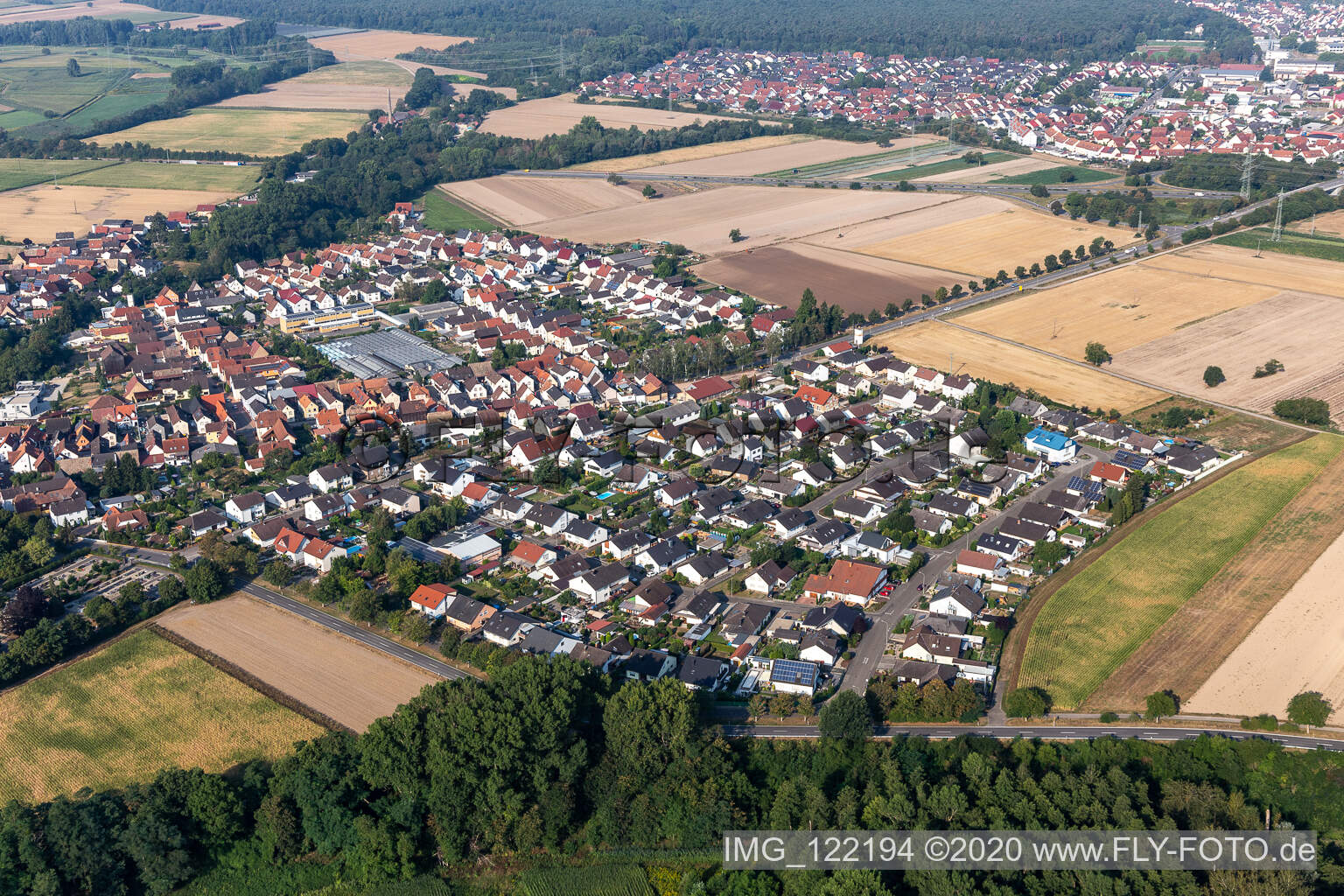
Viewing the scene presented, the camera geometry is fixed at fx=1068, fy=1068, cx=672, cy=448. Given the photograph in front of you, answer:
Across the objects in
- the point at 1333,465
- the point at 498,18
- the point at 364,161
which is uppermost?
the point at 498,18

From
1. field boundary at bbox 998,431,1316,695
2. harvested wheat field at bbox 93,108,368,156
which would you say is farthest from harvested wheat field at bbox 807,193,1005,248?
harvested wheat field at bbox 93,108,368,156

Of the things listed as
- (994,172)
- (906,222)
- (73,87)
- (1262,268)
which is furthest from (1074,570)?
(73,87)

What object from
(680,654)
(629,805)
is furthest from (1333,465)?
(629,805)

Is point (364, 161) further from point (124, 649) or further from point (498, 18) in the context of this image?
point (498, 18)

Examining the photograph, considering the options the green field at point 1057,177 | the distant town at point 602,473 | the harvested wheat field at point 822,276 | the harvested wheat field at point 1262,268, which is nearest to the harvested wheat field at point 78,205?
the distant town at point 602,473

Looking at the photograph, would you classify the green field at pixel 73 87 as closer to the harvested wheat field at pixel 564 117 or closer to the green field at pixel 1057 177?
the harvested wheat field at pixel 564 117

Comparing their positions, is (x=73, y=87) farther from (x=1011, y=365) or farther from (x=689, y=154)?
(x=1011, y=365)

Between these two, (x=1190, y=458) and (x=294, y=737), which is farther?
(x=1190, y=458)
